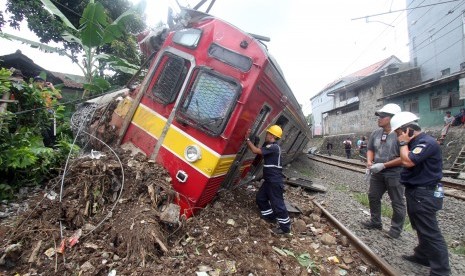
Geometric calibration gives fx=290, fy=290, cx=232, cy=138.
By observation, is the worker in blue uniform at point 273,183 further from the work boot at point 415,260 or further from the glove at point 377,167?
the work boot at point 415,260

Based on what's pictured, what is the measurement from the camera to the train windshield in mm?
3725

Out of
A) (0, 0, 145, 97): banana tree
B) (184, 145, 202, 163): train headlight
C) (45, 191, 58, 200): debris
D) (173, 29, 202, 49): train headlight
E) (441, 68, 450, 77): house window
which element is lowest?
(45, 191, 58, 200): debris

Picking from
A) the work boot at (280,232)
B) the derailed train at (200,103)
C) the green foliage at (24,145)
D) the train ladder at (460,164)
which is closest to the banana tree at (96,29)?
the green foliage at (24,145)

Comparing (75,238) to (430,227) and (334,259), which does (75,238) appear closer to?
(334,259)

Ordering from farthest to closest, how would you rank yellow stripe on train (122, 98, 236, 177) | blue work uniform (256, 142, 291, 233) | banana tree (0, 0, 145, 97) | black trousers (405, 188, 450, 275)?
banana tree (0, 0, 145, 97), blue work uniform (256, 142, 291, 233), yellow stripe on train (122, 98, 236, 177), black trousers (405, 188, 450, 275)

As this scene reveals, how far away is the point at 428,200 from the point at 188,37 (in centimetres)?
366

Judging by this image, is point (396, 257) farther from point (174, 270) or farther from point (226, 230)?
point (174, 270)

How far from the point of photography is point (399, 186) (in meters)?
4.32

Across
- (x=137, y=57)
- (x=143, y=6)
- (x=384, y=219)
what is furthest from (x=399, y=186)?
(x=137, y=57)

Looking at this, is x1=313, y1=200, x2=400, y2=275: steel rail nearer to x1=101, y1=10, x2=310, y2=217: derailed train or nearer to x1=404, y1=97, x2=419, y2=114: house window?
x1=101, y1=10, x2=310, y2=217: derailed train

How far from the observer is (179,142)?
3.89 metres

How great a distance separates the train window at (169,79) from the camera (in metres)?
4.04

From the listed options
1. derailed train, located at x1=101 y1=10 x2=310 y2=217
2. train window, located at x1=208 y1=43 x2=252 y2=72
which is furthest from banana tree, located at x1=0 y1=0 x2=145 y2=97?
train window, located at x1=208 y1=43 x2=252 y2=72

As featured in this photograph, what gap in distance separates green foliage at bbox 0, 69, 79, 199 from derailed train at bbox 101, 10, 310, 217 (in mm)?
1274
